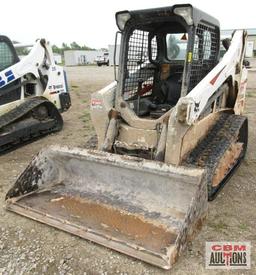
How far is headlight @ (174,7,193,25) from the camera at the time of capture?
3.35 m

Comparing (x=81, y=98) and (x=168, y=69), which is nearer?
(x=168, y=69)

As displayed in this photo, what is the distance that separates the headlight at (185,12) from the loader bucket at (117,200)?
144 cm

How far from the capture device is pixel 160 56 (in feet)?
14.7

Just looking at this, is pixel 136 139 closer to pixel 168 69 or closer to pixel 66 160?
pixel 66 160

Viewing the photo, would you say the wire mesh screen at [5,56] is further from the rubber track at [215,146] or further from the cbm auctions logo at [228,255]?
the cbm auctions logo at [228,255]

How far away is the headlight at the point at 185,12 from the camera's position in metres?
3.35

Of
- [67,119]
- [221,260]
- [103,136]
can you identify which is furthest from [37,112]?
[221,260]

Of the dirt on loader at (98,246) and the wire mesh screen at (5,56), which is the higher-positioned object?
the wire mesh screen at (5,56)

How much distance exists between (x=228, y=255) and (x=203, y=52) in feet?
7.30

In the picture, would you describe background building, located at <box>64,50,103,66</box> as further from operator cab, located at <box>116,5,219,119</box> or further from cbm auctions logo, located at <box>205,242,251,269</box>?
cbm auctions logo, located at <box>205,242,251,269</box>

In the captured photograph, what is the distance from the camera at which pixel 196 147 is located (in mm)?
3715

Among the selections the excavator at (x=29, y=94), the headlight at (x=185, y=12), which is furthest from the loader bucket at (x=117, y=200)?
the excavator at (x=29, y=94)

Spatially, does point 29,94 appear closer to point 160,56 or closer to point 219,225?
point 160,56

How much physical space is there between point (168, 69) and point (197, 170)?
187cm
